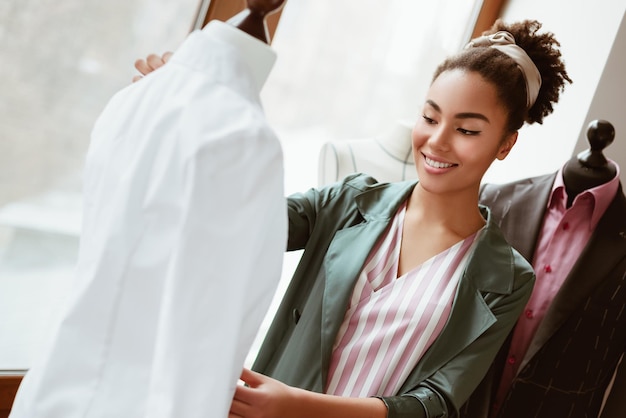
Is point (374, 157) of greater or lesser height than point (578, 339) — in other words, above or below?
above

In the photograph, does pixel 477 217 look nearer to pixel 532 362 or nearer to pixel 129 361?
pixel 532 362

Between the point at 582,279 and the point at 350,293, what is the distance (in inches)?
28.9

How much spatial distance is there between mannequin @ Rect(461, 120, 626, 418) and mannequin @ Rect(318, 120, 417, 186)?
0.37 metres

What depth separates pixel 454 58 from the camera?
4.89ft

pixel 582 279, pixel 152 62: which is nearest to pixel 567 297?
pixel 582 279

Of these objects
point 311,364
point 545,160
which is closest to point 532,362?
point 311,364

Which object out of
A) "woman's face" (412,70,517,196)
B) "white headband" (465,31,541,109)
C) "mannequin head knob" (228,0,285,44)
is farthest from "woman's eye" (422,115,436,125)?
"mannequin head knob" (228,0,285,44)

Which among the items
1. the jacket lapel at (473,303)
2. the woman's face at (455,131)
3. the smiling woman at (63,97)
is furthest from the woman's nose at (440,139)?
the smiling woman at (63,97)

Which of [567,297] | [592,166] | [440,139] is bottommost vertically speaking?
[567,297]

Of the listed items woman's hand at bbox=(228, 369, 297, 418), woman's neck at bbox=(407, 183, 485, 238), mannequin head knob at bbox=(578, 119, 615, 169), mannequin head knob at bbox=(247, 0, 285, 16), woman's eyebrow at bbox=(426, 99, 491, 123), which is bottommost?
woman's hand at bbox=(228, 369, 297, 418)

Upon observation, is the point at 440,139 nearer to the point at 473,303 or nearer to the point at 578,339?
the point at 473,303

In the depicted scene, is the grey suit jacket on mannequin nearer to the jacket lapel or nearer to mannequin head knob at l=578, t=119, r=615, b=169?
mannequin head knob at l=578, t=119, r=615, b=169

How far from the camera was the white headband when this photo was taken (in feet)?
4.92

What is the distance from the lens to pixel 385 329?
4.47ft
